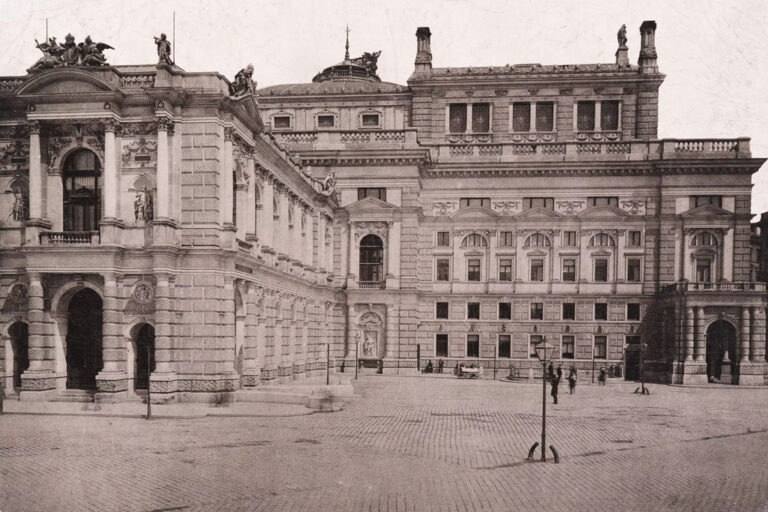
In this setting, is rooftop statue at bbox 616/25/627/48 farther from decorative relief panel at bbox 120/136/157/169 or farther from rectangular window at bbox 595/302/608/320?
decorative relief panel at bbox 120/136/157/169

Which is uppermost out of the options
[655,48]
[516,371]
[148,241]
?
[655,48]

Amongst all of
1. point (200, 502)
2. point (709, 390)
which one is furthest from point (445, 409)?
point (709, 390)

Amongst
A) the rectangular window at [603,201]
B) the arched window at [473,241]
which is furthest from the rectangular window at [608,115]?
the arched window at [473,241]

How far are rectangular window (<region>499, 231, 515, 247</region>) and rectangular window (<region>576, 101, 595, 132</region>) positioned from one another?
10735 millimetres

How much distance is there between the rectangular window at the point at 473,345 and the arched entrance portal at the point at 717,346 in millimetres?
17000

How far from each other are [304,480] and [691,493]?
9193 millimetres

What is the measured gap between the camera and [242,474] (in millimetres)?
17797

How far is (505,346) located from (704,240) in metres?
17.6

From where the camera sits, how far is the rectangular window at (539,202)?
57.3 m

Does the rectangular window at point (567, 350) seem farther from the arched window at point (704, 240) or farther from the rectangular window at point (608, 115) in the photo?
the rectangular window at point (608, 115)

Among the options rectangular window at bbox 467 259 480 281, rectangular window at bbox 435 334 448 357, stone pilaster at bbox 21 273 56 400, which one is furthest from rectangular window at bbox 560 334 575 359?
stone pilaster at bbox 21 273 56 400

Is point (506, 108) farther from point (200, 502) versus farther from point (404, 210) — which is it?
point (200, 502)

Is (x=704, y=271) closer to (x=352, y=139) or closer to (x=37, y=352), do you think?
(x=352, y=139)

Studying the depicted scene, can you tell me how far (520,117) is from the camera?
59812 mm
